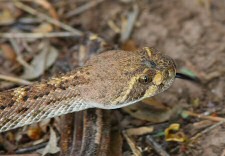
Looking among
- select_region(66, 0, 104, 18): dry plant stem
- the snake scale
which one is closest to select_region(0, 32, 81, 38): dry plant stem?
select_region(66, 0, 104, 18): dry plant stem

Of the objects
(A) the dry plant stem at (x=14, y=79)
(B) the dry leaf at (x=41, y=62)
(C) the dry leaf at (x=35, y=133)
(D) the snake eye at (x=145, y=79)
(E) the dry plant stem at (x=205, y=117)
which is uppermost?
(B) the dry leaf at (x=41, y=62)

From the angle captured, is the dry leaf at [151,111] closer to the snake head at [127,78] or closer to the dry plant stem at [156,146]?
the dry plant stem at [156,146]

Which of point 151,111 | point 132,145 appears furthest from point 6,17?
point 132,145

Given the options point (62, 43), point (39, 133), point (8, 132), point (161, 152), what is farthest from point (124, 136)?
point (62, 43)

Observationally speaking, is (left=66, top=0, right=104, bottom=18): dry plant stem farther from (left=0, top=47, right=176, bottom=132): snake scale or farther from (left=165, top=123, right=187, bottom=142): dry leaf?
(left=165, top=123, right=187, bottom=142): dry leaf

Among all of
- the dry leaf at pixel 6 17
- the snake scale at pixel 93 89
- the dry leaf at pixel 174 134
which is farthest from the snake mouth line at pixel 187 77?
the dry leaf at pixel 6 17

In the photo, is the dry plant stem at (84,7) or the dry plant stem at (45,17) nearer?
the dry plant stem at (45,17)

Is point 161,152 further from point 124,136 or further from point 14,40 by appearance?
point 14,40
